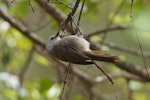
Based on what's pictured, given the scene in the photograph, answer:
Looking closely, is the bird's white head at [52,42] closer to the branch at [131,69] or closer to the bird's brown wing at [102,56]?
the bird's brown wing at [102,56]

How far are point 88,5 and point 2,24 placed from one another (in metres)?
0.59

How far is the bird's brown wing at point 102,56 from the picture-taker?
2.62 feet

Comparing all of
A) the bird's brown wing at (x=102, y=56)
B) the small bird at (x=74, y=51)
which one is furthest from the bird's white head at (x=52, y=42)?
the bird's brown wing at (x=102, y=56)

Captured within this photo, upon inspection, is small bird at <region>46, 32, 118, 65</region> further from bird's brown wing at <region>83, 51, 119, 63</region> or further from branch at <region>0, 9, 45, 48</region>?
branch at <region>0, 9, 45, 48</region>

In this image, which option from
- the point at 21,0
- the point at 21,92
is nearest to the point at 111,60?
the point at 21,0

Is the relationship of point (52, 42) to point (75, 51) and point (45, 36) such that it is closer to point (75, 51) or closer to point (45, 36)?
point (75, 51)

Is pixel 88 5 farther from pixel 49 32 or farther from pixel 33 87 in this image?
pixel 49 32

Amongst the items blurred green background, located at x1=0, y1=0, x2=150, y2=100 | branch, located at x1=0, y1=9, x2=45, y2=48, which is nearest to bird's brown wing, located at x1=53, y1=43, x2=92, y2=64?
blurred green background, located at x1=0, y1=0, x2=150, y2=100

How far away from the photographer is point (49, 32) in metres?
2.90

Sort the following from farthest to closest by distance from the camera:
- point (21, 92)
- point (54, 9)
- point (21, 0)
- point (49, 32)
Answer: point (49, 32) → point (21, 92) → point (21, 0) → point (54, 9)

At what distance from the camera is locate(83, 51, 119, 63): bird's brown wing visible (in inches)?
31.4

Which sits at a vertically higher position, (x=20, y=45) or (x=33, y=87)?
(x=20, y=45)

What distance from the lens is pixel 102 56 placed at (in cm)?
81

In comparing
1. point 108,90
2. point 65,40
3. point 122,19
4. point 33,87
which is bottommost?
point 108,90
